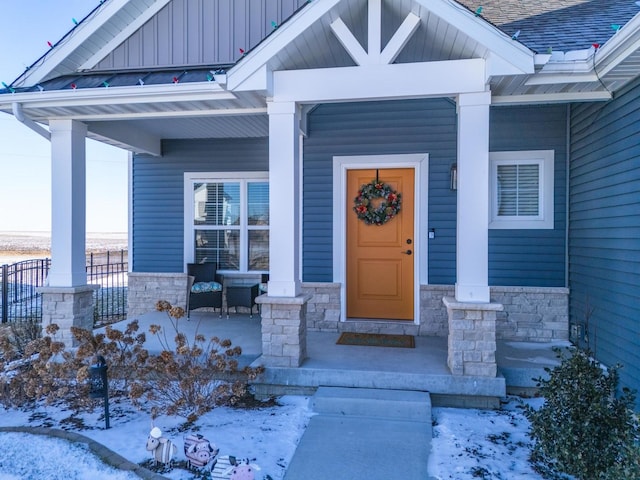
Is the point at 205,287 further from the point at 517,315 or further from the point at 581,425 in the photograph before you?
the point at 581,425

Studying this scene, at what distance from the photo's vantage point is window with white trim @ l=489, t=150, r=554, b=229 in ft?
16.1

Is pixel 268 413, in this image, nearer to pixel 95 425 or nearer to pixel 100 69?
pixel 95 425

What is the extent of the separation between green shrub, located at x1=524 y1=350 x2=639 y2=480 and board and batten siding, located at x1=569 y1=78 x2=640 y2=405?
85 cm

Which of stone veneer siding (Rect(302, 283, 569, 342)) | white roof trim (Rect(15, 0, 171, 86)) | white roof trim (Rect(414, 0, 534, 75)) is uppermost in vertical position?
white roof trim (Rect(15, 0, 171, 86))

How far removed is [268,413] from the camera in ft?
11.5

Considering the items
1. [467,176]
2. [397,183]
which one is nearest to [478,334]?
[467,176]

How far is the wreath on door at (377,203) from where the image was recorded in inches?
205

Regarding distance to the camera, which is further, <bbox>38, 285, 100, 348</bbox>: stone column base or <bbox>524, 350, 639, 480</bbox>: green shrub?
<bbox>38, 285, 100, 348</bbox>: stone column base

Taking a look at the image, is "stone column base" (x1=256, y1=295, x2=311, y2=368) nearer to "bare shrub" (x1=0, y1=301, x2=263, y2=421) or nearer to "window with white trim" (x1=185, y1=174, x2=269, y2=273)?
"bare shrub" (x1=0, y1=301, x2=263, y2=421)

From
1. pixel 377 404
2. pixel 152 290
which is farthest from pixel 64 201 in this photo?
pixel 377 404

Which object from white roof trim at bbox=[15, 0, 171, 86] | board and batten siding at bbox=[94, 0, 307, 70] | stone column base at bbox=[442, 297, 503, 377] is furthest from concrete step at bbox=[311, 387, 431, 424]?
white roof trim at bbox=[15, 0, 171, 86]

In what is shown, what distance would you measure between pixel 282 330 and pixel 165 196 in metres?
3.64

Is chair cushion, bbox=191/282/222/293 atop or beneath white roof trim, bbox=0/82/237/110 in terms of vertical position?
beneath

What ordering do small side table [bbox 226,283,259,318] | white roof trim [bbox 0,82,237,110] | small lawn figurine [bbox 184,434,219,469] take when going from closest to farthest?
small lawn figurine [bbox 184,434,219,469], white roof trim [bbox 0,82,237,110], small side table [bbox 226,283,259,318]
